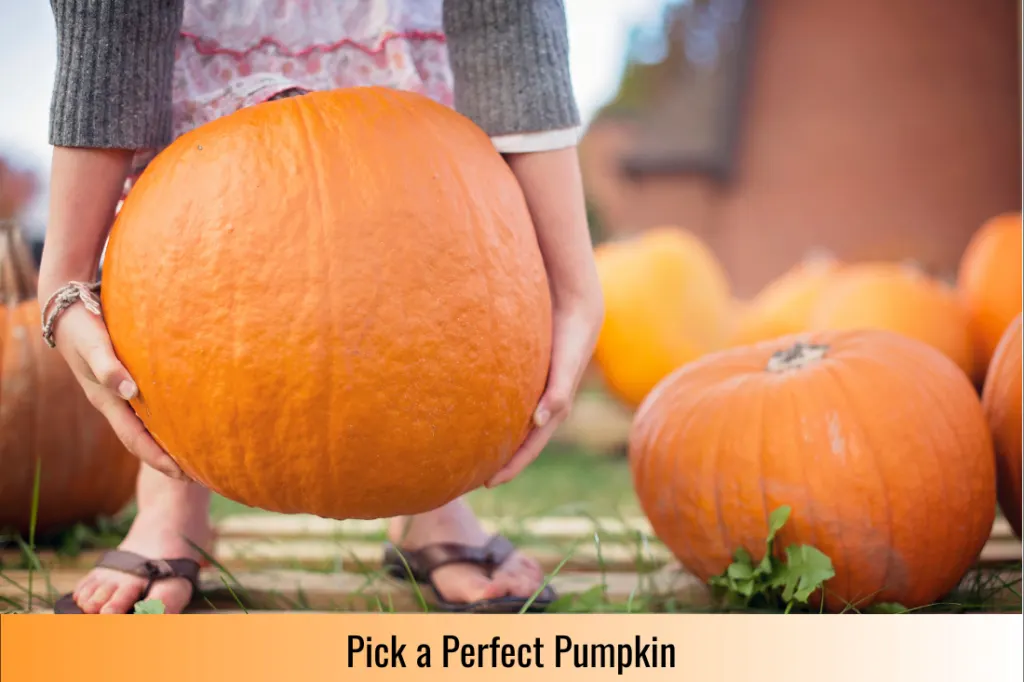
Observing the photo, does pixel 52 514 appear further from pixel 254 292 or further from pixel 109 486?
pixel 254 292

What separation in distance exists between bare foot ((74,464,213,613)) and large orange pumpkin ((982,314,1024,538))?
1.05 m

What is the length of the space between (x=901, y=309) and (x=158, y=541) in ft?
5.43

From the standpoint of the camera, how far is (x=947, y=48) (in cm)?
346

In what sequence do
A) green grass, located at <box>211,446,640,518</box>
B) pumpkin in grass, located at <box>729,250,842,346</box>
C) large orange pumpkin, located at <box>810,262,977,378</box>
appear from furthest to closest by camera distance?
pumpkin in grass, located at <box>729,250,842,346</box>, large orange pumpkin, located at <box>810,262,977,378</box>, green grass, located at <box>211,446,640,518</box>

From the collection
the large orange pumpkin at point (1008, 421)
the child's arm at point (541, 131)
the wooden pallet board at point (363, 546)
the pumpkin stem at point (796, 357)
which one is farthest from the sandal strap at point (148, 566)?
the large orange pumpkin at point (1008, 421)

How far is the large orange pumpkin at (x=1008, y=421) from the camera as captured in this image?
1150mm

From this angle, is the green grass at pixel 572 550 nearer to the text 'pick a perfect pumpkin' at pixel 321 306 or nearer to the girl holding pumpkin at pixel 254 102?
the girl holding pumpkin at pixel 254 102

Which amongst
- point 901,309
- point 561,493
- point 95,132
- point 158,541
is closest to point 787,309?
point 901,309

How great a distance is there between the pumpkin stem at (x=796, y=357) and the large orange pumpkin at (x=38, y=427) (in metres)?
1.05

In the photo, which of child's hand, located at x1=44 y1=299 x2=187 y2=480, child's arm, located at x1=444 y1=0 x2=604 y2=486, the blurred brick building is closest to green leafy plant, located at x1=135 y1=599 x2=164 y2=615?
child's hand, located at x1=44 y1=299 x2=187 y2=480

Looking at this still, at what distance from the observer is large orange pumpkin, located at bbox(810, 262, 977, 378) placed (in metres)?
1.95

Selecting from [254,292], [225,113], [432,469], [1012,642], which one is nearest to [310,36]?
[225,113]

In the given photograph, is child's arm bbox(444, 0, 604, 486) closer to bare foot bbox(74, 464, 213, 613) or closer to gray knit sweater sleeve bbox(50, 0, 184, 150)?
gray knit sweater sleeve bbox(50, 0, 184, 150)

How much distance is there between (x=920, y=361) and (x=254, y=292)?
2.69ft
